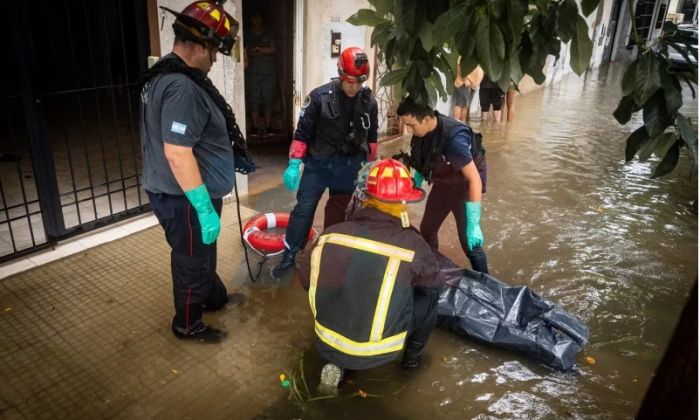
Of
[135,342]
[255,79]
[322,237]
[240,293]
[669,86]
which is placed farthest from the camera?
[255,79]

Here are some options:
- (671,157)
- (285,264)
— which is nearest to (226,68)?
(285,264)

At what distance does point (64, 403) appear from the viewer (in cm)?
289

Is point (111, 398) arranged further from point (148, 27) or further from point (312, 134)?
point (148, 27)

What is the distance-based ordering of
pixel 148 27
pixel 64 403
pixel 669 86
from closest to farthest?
pixel 669 86 → pixel 64 403 → pixel 148 27

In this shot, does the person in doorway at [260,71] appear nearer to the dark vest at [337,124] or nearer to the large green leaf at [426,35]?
the dark vest at [337,124]

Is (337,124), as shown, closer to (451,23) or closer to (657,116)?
(451,23)

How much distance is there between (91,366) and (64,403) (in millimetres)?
305

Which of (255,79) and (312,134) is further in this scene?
(255,79)

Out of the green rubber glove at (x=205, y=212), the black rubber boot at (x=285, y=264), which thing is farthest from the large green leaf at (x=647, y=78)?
the black rubber boot at (x=285, y=264)

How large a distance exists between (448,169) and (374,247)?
1616mm

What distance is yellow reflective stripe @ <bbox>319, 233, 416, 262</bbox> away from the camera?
8.33ft

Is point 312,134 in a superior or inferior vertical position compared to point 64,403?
superior

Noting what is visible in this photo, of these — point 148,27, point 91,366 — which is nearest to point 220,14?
point 148,27

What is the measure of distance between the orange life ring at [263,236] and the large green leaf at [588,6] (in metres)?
3.31
